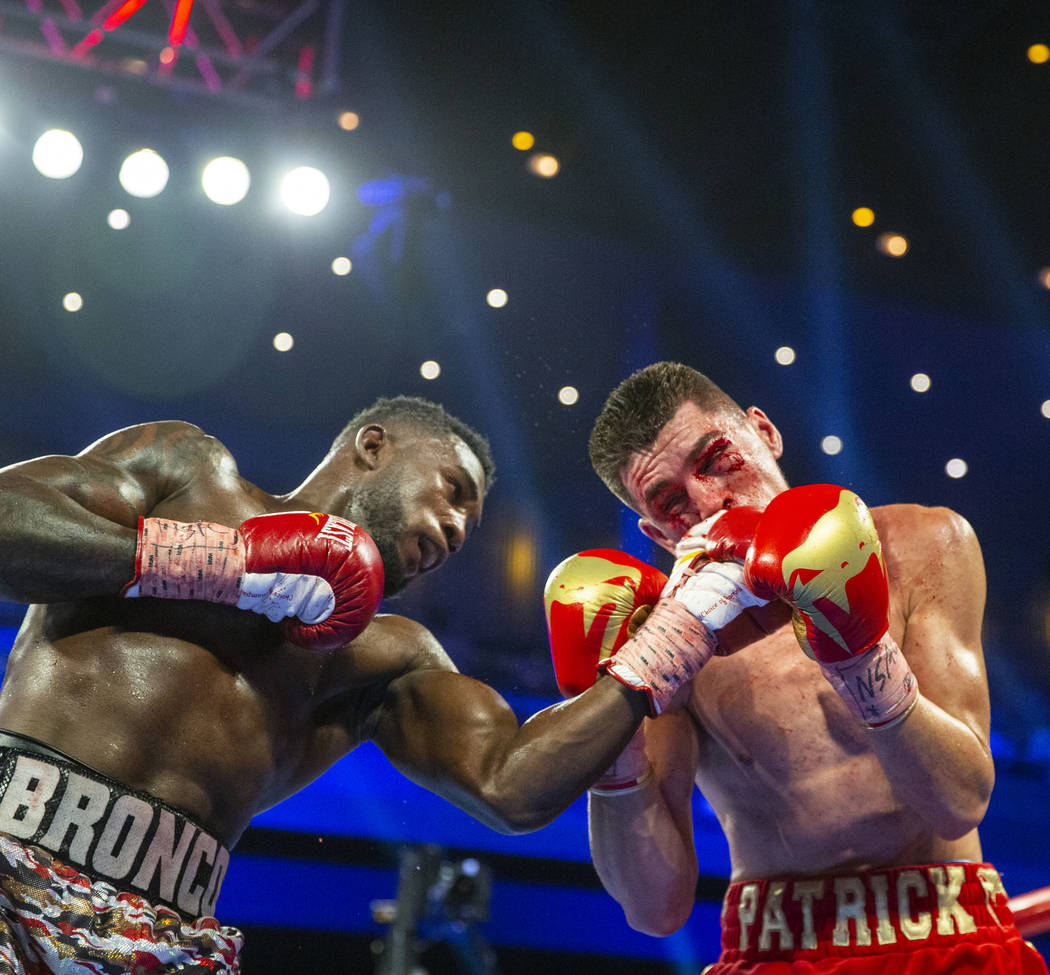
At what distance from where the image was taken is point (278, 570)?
178 cm

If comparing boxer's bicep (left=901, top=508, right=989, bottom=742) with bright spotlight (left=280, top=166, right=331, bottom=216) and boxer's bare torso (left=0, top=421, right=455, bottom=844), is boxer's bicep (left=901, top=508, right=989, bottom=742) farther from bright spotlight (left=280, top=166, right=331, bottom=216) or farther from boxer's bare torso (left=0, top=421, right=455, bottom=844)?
bright spotlight (left=280, top=166, right=331, bottom=216)

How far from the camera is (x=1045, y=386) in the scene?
23.2ft

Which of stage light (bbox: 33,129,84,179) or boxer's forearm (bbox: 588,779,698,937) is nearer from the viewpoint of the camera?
boxer's forearm (bbox: 588,779,698,937)

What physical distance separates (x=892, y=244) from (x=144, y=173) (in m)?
4.43

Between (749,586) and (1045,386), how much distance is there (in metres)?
6.17

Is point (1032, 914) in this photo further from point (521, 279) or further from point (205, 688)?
point (521, 279)

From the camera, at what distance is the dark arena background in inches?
212

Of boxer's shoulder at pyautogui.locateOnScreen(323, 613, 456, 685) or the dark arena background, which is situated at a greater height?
the dark arena background

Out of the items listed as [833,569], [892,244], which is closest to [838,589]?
[833,569]

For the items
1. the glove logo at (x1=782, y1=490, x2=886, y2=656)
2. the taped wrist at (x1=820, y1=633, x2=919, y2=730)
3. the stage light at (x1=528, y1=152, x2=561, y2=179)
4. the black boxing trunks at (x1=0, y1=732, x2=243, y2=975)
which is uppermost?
the stage light at (x1=528, y1=152, x2=561, y2=179)

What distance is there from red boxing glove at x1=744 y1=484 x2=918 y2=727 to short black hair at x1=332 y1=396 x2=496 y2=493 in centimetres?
91

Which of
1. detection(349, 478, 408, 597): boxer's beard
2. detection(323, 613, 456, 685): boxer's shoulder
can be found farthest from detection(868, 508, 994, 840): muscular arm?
detection(349, 478, 408, 597): boxer's beard

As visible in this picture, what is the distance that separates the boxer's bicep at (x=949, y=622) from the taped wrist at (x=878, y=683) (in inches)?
6.8

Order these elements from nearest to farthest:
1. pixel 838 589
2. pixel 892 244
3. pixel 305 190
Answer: pixel 838 589 < pixel 305 190 < pixel 892 244
